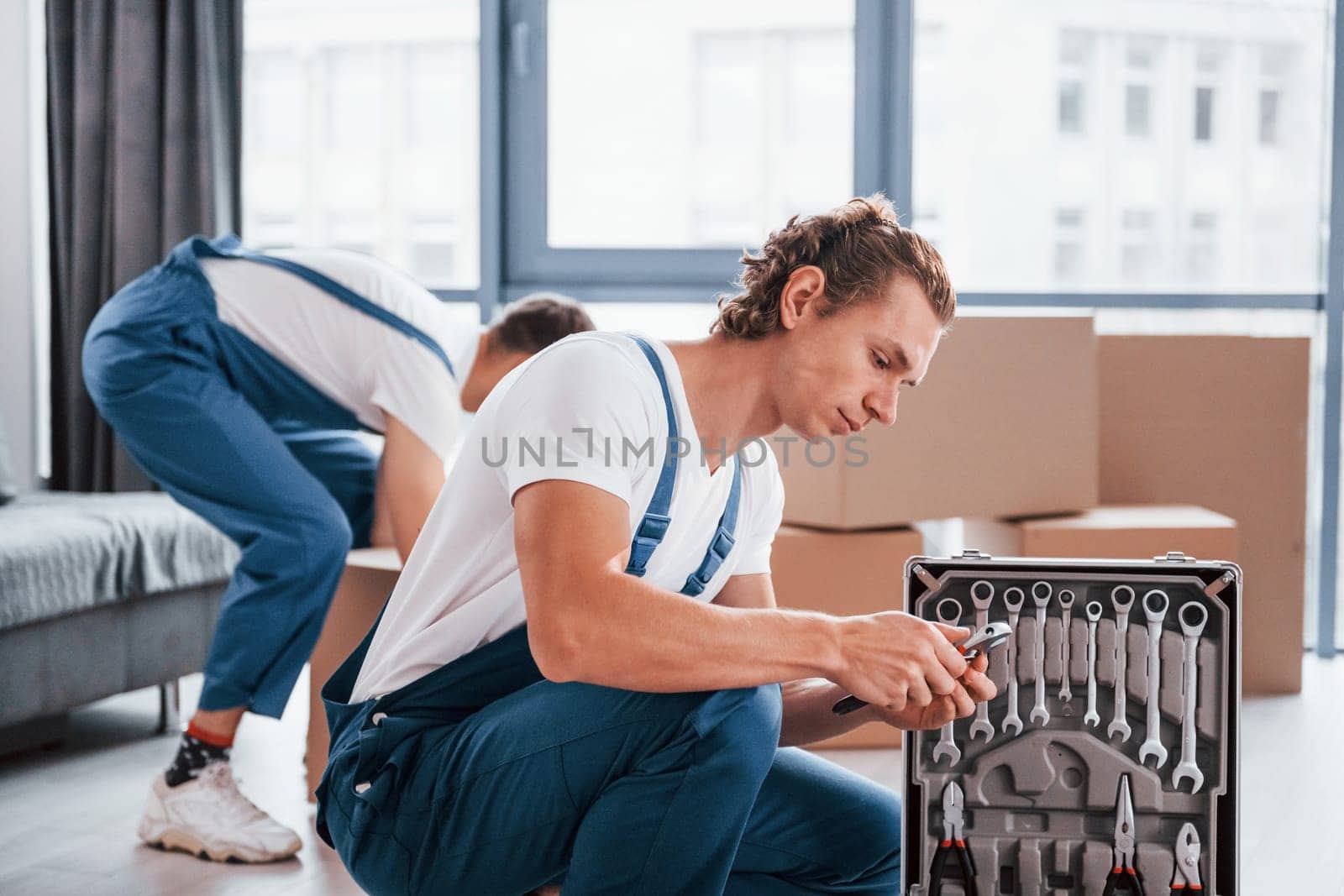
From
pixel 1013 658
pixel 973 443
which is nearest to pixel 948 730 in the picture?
pixel 1013 658

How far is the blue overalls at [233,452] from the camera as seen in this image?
6.08ft

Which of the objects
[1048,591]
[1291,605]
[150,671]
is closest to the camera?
[1048,591]

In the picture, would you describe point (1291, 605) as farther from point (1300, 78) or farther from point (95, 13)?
point (95, 13)

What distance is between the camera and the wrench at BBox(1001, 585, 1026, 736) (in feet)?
3.98

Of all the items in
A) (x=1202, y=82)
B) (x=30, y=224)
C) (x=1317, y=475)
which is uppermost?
(x=1202, y=82)

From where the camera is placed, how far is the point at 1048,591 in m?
1.21

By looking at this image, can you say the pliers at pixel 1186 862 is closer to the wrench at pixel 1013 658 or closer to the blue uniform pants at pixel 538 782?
the wrench at pixel 1013 658

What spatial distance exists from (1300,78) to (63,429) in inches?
125

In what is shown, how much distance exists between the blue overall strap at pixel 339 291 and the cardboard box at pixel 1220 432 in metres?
1.57

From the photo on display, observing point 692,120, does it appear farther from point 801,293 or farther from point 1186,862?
point 1186,862

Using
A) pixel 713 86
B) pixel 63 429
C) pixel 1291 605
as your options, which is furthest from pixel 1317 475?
pixel 63 429

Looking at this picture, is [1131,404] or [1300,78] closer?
[1131,404]

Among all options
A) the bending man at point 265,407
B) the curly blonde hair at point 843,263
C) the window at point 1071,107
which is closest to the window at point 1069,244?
the window at point 1071,107

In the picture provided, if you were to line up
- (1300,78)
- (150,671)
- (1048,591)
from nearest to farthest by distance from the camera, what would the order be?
(1048,591) < (150,671) < (1300,78)
